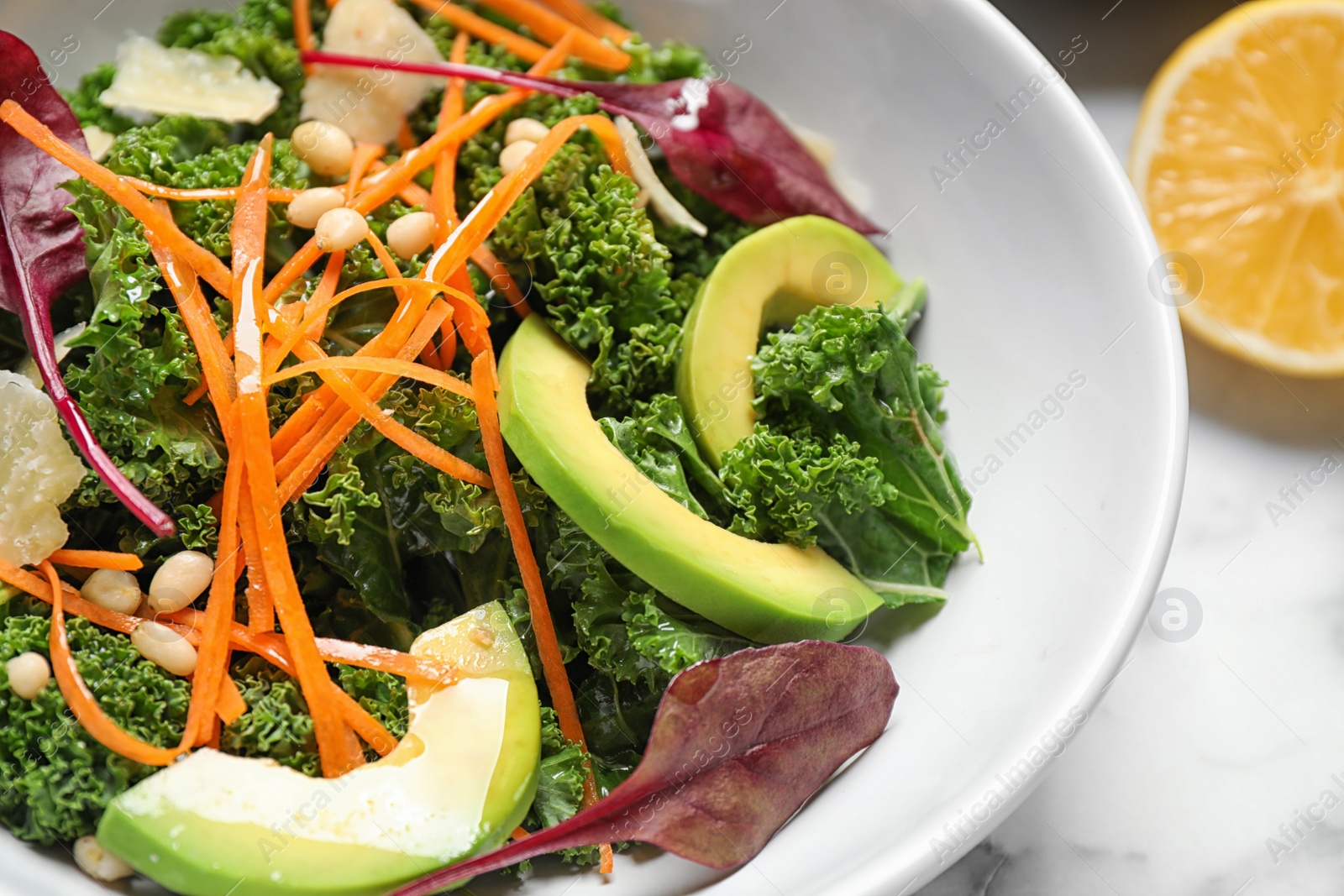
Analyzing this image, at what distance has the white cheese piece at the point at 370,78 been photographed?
204 cm

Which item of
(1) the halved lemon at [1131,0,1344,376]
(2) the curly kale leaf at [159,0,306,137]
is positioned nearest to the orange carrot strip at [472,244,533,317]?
(2) the curly kale leaf at [159,0,306,137]

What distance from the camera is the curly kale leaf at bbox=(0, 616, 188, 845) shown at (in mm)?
1474

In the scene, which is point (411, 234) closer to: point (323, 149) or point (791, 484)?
point (323, 149)

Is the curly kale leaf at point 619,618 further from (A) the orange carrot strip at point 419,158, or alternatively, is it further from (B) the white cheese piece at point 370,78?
(B) the white cheese piece at point 370,78

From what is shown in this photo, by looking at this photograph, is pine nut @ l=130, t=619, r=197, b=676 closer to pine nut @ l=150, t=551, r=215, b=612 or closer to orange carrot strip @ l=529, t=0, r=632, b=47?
pine nut @ l=150, t=551, r=215, b=612

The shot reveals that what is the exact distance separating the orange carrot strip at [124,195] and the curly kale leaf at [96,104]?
0.88ft

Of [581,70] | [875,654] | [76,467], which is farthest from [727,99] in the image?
[76,467]

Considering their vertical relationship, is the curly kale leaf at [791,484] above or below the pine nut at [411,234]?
below

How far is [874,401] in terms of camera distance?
1.86 metres

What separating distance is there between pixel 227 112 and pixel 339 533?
93 cm

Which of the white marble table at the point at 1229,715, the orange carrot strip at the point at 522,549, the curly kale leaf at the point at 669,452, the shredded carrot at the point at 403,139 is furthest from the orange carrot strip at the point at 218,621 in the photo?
the white marble table at the point at 1229,715

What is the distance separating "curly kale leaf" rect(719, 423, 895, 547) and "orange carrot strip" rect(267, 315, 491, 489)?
1.42ft

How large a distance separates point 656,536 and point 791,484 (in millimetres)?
310

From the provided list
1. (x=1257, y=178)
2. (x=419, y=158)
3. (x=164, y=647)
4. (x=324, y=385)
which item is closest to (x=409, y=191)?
(x=419, y=158)
